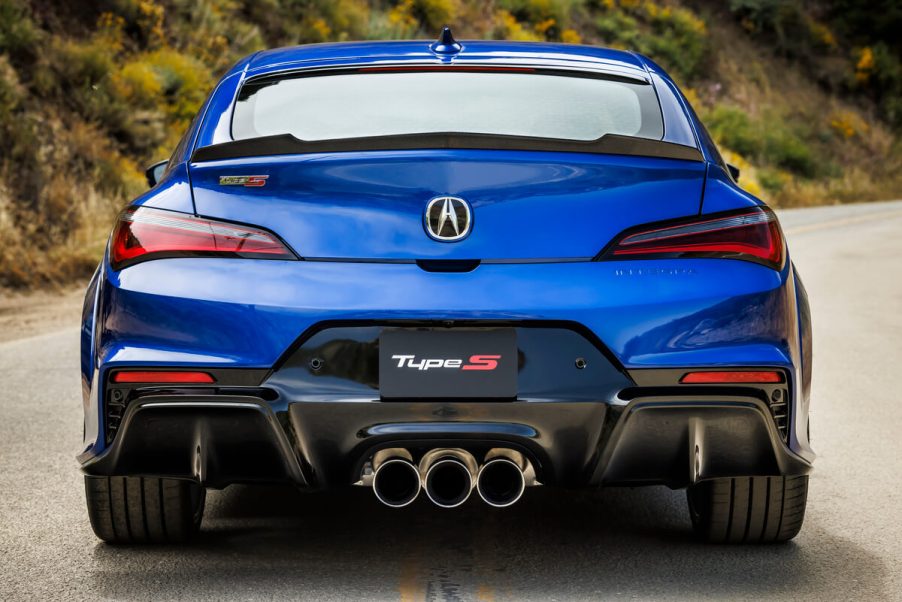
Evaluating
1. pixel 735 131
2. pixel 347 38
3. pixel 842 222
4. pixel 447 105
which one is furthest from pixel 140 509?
pixel 735 131

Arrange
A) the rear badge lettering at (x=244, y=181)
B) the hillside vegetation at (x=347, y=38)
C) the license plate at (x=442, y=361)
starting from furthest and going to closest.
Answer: the hillside vegetation at (x=347, y=38) < the rear badge lettering at (x=244, y=181) < the license plate at (x=442, y=361)

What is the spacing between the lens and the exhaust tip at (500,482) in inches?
151

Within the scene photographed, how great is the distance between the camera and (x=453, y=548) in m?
Answer: 4.46

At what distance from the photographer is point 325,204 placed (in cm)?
376

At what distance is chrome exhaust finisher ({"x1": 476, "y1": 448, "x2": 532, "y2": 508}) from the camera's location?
3.84 m

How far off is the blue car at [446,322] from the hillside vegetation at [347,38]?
976 cm

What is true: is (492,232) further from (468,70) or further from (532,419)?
(468,70)

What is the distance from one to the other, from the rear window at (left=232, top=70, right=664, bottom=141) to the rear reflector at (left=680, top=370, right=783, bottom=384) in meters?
0.81

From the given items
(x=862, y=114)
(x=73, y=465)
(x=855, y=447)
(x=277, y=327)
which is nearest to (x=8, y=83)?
(x=73, y=465)

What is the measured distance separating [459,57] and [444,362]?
1.41 metres

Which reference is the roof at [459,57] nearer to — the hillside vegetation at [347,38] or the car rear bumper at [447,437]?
the car rear bumper at [447,437]

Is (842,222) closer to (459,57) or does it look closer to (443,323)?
(459,57)

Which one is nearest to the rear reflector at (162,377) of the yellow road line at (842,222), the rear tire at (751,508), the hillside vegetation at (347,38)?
the rear tire at (751,508)

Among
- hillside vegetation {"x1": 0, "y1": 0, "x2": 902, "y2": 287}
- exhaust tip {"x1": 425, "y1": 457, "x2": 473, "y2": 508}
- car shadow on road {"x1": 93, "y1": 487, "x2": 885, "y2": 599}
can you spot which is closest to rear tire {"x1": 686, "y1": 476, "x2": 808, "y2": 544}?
car shadow on road {"x1": 93, "y1": 487, "x2": 885, "y2": 599}
